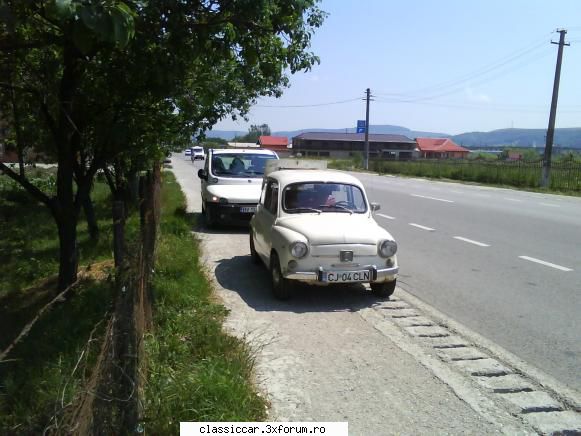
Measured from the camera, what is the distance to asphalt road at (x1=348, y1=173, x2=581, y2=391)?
509 centimetres

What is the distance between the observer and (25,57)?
6367 millimetres

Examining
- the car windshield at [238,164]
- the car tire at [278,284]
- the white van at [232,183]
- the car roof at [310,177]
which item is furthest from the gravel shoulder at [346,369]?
the car windshield at [238,164]

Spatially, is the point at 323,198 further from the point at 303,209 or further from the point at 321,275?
the point at 321,275

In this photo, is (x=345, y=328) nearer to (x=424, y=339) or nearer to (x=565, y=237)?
(x=424, y=339)

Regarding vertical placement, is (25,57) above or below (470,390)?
above

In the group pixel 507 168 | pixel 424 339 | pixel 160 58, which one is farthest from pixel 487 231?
pixel 507 168

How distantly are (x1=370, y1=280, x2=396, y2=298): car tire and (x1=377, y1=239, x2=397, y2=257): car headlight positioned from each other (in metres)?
0.44

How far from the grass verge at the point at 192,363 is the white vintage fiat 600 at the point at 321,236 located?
98 cm

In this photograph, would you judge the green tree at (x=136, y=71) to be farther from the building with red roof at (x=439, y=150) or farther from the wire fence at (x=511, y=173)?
the building with red roof at (x=439, y=150)

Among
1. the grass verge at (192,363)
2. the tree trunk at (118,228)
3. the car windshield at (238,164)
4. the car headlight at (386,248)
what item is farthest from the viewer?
the car windshield at (238,164)

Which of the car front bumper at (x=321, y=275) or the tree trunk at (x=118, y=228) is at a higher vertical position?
the tree trunk at (x=118, y=228)

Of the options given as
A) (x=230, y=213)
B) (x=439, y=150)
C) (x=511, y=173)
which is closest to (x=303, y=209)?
(x=230, y=213)

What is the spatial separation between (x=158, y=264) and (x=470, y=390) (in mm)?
4335

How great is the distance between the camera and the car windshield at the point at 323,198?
6.89 m
